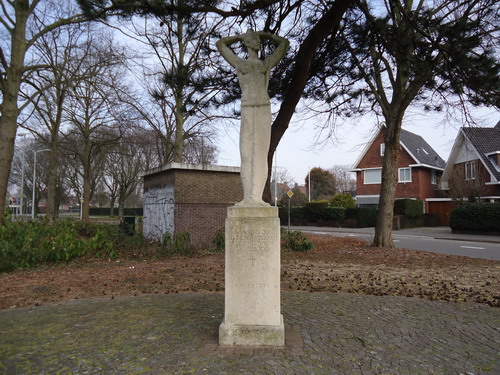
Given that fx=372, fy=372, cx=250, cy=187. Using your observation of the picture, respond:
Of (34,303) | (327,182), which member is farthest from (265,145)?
(327,182)

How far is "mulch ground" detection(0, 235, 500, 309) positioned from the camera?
264 inches

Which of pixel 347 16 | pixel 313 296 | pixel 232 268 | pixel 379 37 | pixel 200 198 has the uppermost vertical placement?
pixel 347 16

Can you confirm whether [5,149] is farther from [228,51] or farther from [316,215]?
[316,215]

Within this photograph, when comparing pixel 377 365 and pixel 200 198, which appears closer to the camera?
pixel 377 365

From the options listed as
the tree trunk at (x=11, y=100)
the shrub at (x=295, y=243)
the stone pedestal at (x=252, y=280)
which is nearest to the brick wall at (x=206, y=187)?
the shrub at (x=295, y=243)

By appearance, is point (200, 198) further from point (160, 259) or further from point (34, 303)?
point (34, 303)

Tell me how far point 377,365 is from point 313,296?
2872 mm

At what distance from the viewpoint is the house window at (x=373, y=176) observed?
37281 mm

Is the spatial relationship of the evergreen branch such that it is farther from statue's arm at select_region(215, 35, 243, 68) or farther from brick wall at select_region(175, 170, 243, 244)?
statue's arm at select_region(215, 35, 243, 68)

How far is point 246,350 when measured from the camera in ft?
12.8

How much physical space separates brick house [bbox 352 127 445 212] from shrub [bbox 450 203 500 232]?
980 centimetres

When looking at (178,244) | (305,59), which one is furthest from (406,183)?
(305,59)

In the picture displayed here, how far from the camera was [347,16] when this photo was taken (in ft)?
27.5

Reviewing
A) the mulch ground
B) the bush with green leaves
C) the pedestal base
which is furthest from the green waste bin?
the pedestal base
